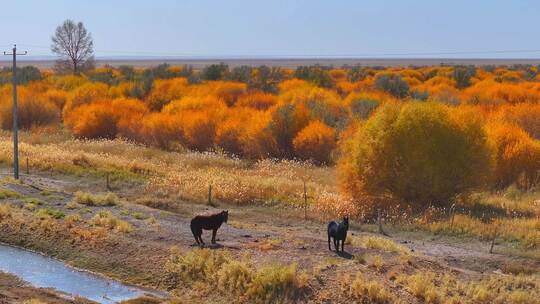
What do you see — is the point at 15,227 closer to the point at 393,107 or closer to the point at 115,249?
the point at 115,249

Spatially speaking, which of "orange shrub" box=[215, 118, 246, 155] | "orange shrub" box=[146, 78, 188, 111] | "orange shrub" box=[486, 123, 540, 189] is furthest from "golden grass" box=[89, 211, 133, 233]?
"orange shrub" box=[146, 78, 188, 111]

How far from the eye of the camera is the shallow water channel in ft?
54.6

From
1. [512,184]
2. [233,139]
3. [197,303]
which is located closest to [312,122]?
[233,139]

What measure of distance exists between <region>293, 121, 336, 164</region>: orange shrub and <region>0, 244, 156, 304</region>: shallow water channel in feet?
68.0

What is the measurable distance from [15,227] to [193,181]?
31.1 ft

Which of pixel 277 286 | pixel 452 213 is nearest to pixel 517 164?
pixel 452 213

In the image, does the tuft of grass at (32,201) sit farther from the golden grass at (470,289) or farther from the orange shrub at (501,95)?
the orange shrub at (501,95)

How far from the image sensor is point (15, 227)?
22125 millimetres

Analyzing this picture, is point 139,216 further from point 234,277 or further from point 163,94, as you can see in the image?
point 163,94

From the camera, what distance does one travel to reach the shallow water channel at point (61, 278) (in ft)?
54.6

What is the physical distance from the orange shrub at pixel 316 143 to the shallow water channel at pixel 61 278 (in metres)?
20.7

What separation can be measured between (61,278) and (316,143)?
22353 millimetres

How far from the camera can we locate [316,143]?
1511 inches

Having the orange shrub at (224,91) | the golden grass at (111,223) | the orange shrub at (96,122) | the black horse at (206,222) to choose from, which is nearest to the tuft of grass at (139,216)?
the golden grass at (111,223)
